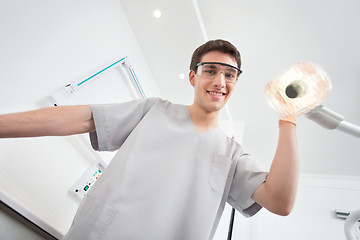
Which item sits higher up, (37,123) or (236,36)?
(37,123)

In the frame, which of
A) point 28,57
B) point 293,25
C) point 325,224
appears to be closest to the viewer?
point 28,57

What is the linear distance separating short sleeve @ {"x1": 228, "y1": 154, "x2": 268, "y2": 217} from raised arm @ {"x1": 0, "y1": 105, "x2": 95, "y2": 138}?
0.61 meters

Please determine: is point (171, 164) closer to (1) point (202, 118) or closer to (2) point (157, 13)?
(1) point (202, 118)

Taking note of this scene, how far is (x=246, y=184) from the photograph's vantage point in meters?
0.79

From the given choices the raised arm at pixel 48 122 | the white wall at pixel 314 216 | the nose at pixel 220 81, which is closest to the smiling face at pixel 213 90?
the nose at pixel 220 81

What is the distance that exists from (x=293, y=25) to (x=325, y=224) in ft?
6.71

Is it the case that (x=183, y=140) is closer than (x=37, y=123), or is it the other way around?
(x=37, y=123)

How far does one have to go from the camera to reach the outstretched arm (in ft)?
2.02

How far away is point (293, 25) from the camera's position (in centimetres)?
178

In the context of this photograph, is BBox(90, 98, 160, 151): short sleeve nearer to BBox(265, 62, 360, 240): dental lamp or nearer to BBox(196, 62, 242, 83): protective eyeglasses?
BBox(196, 62, 242, 83): protective eyeglasses

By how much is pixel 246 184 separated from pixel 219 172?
0.37 feet

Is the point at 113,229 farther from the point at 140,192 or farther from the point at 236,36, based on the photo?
the point at 236,36

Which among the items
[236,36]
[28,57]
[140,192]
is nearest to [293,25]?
[236,36]

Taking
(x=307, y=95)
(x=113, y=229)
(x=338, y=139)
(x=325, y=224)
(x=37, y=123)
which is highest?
(x=37, y=123)
